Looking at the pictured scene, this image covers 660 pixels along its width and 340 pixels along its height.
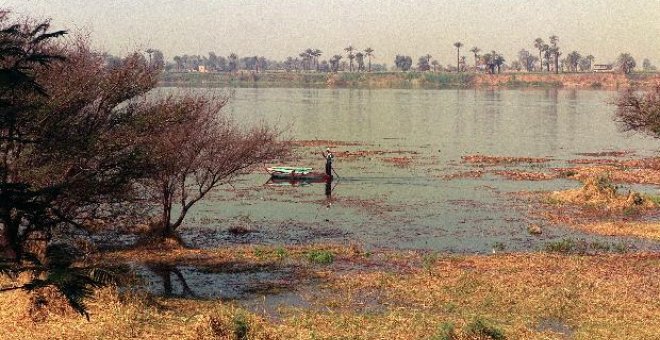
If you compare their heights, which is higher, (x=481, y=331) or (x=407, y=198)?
(x=481, y=331)

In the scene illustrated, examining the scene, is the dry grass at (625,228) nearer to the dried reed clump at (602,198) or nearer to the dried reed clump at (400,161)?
the dried reed clump at (602,198)

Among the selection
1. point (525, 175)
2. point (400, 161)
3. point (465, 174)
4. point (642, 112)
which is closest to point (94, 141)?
point (465, 174)

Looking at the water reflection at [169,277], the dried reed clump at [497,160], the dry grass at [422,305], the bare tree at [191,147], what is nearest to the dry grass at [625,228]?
the dry grass at [422,305]

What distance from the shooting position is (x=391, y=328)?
1664 cm

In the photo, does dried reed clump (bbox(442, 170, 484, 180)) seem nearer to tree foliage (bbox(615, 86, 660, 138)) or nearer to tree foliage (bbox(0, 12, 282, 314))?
tree foliage (bbox(615, 86, 660, 138))

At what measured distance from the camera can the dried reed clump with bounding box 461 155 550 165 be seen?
58656mm

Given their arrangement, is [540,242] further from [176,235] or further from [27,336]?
[27,336]

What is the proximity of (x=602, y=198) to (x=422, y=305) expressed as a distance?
23459 mm

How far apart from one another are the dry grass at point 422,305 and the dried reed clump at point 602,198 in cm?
1273

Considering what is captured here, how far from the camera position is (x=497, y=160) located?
195 feet

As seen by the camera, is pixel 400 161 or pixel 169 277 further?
pixel 400 161

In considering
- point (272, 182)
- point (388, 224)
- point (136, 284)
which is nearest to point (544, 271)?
point (388, 224)

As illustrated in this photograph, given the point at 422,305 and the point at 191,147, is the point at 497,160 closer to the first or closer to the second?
the point at 191,147

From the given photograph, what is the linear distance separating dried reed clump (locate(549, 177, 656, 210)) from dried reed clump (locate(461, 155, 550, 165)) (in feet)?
59.8
